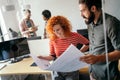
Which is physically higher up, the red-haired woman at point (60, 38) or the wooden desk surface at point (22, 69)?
the red-haired woman at point (60, 38)

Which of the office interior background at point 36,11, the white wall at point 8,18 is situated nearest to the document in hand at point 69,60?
the office interior background at point 36,11

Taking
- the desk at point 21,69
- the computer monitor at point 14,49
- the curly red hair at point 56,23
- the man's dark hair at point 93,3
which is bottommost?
the desk at point 21,69

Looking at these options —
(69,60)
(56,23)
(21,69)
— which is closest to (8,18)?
(21,69)

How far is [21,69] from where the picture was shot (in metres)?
2.19

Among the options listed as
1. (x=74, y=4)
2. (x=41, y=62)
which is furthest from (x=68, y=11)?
(x=41, y=62)

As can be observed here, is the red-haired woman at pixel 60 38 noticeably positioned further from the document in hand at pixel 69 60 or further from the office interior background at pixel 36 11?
the office interior background at pixel 36 11

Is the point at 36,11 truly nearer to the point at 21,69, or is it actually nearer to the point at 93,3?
the point at 21,69

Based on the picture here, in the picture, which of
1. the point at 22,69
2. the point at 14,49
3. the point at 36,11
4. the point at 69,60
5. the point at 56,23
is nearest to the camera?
the point at 69,60

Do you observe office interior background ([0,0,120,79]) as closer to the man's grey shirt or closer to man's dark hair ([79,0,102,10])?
the man's grey shirt

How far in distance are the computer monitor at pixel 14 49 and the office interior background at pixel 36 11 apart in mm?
496

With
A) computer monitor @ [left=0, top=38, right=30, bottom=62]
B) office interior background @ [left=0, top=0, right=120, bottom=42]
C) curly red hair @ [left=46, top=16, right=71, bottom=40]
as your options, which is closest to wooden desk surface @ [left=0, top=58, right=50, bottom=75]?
computer monitor @ [left=0, top=38, right=30, bottom=62]

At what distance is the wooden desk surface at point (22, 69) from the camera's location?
2.05 metres

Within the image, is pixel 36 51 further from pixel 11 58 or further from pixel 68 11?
pixel 68 11

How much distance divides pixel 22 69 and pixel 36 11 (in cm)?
140
